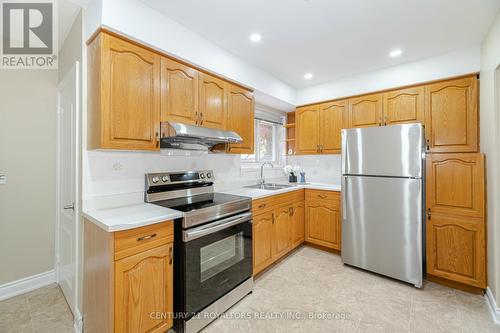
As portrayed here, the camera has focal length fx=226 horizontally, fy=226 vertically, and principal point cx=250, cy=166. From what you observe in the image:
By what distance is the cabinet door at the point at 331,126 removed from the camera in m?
3.37

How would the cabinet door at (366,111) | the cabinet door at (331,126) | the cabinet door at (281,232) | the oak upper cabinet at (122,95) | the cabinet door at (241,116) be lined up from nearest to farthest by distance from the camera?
1. the oak upper cabinet at (122,95)
2. the cabinet door at (241,116)
3. the cabinet door at (281,232)
4. the cabinet door at (366,111)
5. the cabinet door at (331,126)

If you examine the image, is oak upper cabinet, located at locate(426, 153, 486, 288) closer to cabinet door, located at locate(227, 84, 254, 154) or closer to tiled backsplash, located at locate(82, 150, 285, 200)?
cabinet door, located at locate(227, 84, 254, 154)

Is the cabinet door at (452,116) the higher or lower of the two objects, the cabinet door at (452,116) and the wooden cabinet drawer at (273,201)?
the higher

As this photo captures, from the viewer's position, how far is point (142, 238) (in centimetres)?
150

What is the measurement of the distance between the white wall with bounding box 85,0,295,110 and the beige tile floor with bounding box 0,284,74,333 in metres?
2.34

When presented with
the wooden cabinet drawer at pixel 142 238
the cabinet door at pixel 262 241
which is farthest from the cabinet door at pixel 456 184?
the wooden cabinet drawer at pixel 142 238

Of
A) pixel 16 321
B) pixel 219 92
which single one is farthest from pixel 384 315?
pixel 16 321

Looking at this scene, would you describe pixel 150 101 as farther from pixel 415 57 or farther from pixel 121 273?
pixel 415 57

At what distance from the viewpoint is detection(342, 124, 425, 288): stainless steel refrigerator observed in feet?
7.66

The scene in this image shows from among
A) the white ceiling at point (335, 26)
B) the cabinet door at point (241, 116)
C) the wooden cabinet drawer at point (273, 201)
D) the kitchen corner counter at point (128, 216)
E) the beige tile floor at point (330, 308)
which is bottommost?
the beige tile floor at point (330, 308)

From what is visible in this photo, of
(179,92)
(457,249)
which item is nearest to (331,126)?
(457,249)

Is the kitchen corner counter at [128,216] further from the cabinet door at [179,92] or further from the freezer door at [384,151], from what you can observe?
the freezer door at [384,151]

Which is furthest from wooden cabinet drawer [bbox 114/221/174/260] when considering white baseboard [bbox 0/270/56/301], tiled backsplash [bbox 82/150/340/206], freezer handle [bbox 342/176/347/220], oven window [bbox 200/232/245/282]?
freezer handle [bbox 342/176/347/220]

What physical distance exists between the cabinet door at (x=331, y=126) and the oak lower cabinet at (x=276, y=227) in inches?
32.5
